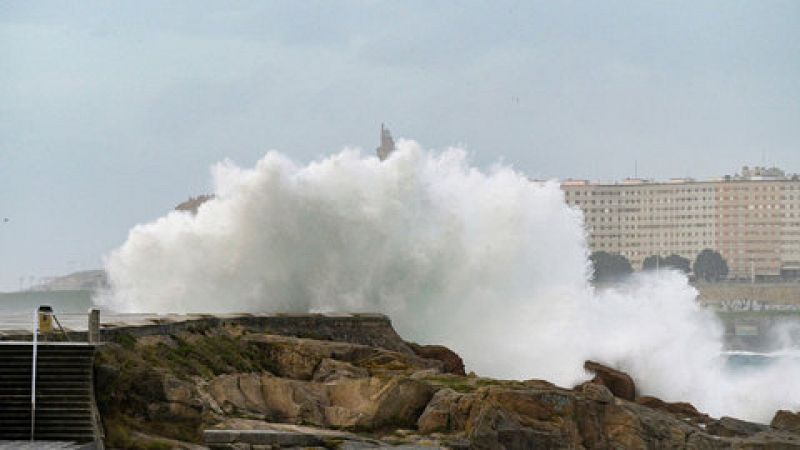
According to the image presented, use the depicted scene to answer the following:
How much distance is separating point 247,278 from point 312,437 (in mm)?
19382

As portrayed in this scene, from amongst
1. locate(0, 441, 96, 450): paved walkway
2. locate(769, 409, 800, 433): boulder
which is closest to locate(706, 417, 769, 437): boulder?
locate(769, 409, 800, 433): boulder

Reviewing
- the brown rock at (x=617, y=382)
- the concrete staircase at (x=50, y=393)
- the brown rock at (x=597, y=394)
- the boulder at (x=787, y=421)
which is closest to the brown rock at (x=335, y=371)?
the brown rock at (x=597, y=394)

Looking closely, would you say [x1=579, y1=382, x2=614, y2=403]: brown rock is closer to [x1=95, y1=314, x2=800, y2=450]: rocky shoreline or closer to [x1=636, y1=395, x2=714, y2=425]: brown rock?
[x1=95, y1=314, x2=800, y2=450]: rocky shoreline

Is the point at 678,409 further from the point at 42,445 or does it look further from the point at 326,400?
the point at 42,445

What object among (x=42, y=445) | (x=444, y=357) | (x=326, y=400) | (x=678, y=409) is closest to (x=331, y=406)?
(x=326, y=400)

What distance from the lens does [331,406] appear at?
1014 inches

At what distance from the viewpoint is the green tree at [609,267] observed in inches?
6854

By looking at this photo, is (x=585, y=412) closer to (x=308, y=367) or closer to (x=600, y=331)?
(x=308, y=367)

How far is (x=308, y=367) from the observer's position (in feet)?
95.0

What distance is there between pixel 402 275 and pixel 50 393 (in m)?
23.5

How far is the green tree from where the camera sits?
174087 millimetres

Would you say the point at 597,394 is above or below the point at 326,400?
above

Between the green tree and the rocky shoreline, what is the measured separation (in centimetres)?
14043

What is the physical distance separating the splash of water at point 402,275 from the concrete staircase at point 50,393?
19771 millimetres
